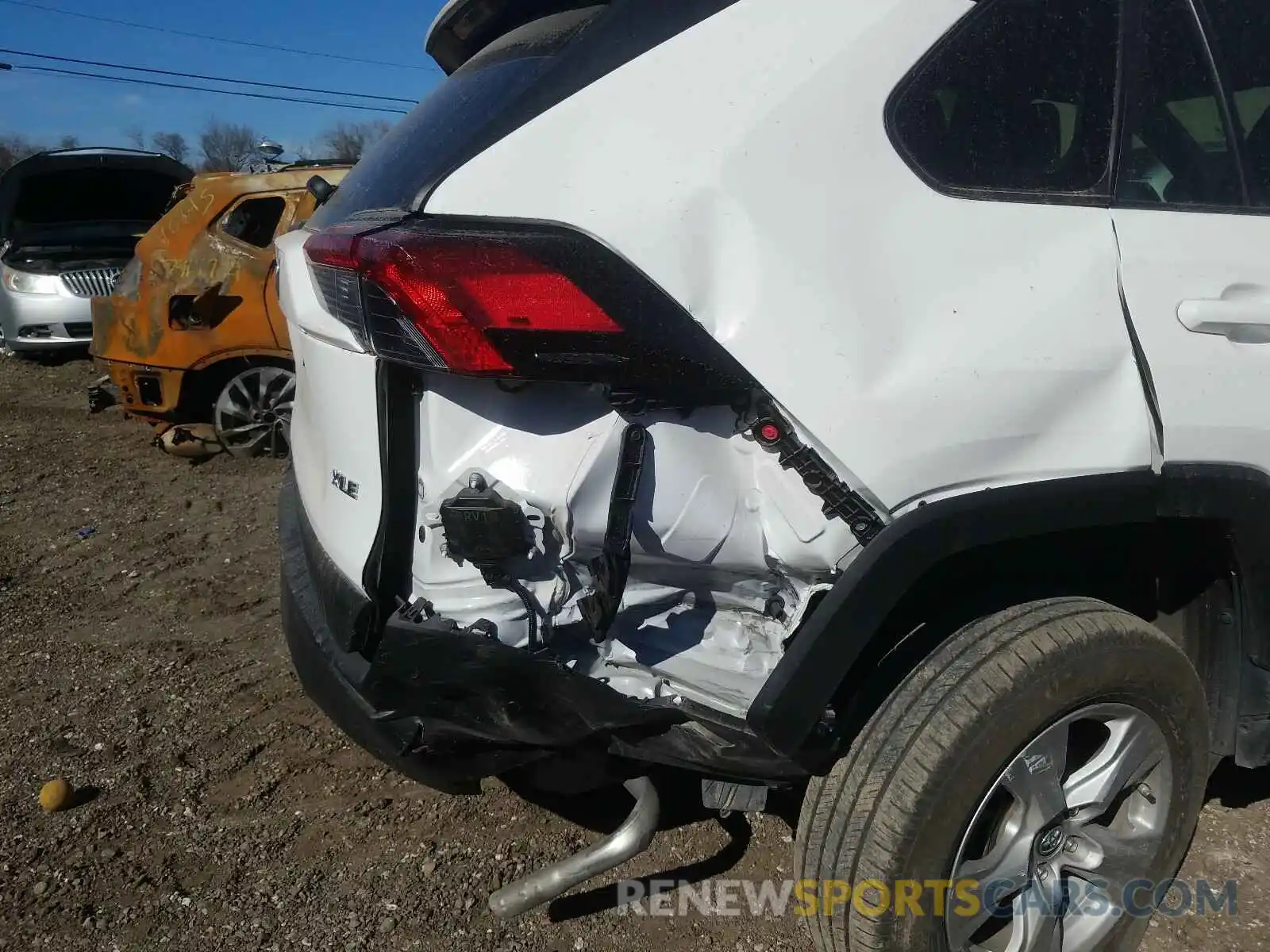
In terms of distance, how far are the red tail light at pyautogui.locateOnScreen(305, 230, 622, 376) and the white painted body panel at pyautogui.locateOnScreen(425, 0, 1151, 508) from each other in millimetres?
107

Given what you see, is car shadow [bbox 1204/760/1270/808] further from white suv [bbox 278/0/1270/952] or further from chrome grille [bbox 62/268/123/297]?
chrome grille [bbox 62/268/123/297]

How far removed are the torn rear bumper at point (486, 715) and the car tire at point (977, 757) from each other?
0.52 ft

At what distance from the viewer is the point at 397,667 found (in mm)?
1637

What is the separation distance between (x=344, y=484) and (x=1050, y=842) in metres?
1.65

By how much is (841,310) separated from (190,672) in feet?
9.72

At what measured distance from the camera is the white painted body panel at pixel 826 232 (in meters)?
1.55

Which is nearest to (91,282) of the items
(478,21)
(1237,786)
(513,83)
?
(478,21)

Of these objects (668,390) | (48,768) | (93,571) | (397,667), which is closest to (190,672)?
(48,768)

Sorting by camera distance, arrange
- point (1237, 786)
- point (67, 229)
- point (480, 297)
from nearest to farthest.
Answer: point (480, 297)
point (1237, 786)
point (67, 229)

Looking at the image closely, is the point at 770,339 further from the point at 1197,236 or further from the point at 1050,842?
the point at 1050,842

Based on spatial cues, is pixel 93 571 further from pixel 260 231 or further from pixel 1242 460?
pixel 1242 460

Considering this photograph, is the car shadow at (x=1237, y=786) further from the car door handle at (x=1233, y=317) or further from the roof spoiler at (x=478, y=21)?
the roof spoiler at (x=478, y=21)

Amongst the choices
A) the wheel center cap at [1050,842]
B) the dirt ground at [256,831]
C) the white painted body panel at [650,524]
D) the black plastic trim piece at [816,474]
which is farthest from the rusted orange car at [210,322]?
the wheel center cap at [1050,842]

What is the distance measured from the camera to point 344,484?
1.99 metres
